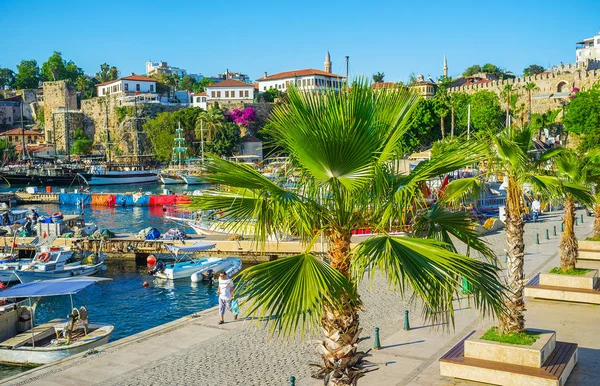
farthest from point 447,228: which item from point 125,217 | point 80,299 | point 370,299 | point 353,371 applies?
point 125,217

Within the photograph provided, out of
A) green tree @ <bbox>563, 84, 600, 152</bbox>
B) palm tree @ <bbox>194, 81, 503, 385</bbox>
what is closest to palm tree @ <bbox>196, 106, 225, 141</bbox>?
green tree @ <bbox>563, 84, 600, 152</bbox>

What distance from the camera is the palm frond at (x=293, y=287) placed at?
5.40m

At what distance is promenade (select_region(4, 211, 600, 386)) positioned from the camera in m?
11.5

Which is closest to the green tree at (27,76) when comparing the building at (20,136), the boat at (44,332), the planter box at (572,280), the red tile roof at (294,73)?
the building at (20,136)

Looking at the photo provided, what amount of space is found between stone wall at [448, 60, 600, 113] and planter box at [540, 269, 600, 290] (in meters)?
71.1

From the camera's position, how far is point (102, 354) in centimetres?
1334

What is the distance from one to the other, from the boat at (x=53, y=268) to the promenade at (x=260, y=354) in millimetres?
12913

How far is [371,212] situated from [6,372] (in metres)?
12.3

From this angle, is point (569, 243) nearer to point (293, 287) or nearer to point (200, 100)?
point (293, 287)

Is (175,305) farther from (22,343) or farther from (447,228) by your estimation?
(447,228)

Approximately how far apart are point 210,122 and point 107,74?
79.2 metres

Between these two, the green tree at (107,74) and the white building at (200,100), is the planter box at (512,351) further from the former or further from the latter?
the green tree at (107,74)

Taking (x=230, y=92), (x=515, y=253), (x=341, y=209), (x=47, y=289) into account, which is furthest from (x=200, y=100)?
(x=341, y=209)

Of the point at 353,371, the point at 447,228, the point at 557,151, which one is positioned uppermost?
the point at 557,151
